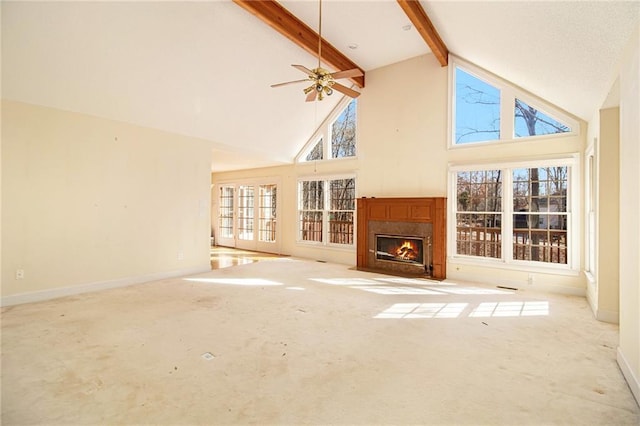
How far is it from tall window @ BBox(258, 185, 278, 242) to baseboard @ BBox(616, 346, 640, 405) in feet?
23.5

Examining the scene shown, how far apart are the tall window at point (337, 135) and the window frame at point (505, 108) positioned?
2.09 metres

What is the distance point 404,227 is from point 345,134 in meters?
2.67

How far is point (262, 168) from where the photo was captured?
8734 millimetres

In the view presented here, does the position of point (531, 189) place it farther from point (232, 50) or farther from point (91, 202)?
point (91, 202)

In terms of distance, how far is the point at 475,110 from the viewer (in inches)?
216

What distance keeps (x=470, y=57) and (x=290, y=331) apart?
520 centimetres

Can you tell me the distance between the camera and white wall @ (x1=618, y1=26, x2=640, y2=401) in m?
2.16

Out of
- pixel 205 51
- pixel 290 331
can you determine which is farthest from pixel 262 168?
pixel 290 331

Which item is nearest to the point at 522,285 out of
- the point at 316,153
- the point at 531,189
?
the point at 531,189

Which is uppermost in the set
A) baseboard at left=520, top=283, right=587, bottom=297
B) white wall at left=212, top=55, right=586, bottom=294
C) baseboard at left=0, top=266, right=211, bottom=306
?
white wall at left=212, top=55, right=586, bottom=294

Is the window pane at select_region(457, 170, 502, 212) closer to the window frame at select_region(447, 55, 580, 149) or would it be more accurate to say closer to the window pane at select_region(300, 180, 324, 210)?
the window frame at select_region(447, 55, 580, 149)

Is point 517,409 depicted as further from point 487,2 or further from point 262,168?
point 262,168

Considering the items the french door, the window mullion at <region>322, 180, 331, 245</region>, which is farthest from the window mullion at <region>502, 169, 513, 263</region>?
the french door

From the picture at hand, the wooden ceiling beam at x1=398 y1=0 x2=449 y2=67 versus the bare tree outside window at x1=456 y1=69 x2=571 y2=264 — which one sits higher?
the wooden ceiling beam at x1=398 y1=0 x2=449 y2=67
